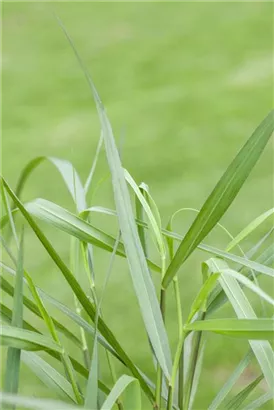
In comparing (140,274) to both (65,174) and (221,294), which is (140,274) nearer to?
(221,294)

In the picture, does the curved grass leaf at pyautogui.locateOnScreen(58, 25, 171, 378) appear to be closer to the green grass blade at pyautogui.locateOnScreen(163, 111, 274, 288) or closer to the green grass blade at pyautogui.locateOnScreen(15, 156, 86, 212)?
the green grass blade at pyautogui.locateOnScreen(163, 111, 274, 288)

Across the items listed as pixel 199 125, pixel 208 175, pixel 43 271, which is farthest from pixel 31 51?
pixel 43 271

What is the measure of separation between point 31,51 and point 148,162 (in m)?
0.85

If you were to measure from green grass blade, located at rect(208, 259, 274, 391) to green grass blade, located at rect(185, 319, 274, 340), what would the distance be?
0.05m

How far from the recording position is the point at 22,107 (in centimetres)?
196

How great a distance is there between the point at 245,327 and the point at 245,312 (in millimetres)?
76

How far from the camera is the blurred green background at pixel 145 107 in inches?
51.3

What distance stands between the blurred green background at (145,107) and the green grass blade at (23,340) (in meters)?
0.59

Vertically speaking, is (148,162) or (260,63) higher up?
(260,63)

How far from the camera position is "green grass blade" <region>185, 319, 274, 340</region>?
38 cm

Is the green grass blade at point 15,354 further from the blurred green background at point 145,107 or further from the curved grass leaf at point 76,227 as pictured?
the blurred green background at point 145,107

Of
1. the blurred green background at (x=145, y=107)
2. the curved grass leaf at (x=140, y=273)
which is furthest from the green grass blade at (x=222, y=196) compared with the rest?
the blurred green background at (x=145, y=107)

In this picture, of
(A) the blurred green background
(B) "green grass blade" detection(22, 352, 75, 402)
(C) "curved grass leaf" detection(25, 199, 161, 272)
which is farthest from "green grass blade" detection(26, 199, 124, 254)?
(A) the blurred green background

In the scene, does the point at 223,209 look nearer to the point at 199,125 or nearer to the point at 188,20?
the point at 199,125
